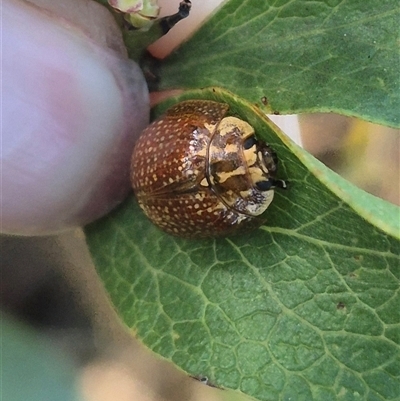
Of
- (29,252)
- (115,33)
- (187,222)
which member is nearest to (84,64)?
(115,33)

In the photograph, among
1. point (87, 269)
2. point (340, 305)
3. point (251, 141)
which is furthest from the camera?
point (87, 269)

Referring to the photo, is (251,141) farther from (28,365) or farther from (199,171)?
(28,365)

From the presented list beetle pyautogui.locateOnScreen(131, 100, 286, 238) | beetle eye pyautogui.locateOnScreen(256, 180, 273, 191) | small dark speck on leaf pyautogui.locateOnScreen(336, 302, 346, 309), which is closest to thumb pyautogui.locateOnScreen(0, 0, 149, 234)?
beetle pyautogui.locateOnScreen(131, 100, 286, 238)

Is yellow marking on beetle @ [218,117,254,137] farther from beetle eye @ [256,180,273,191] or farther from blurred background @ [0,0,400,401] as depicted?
blurred background @ [0,0,400,401]

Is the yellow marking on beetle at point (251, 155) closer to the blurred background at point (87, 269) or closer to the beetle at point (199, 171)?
the beetle at point (199, 171)

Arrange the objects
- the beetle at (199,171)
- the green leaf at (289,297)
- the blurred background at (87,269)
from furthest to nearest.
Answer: the blurred background at (87,269) < the beetle at (199,171) < the green leaf at (289,297)

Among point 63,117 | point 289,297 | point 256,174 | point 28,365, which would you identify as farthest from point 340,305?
point 28,365

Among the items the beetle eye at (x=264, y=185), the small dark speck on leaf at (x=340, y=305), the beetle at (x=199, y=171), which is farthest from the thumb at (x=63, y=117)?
the small dark speck on leaf at (x=340, y=305)

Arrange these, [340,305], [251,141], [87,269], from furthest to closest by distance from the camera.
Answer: [87,269] < [251,141] < [340,305]
